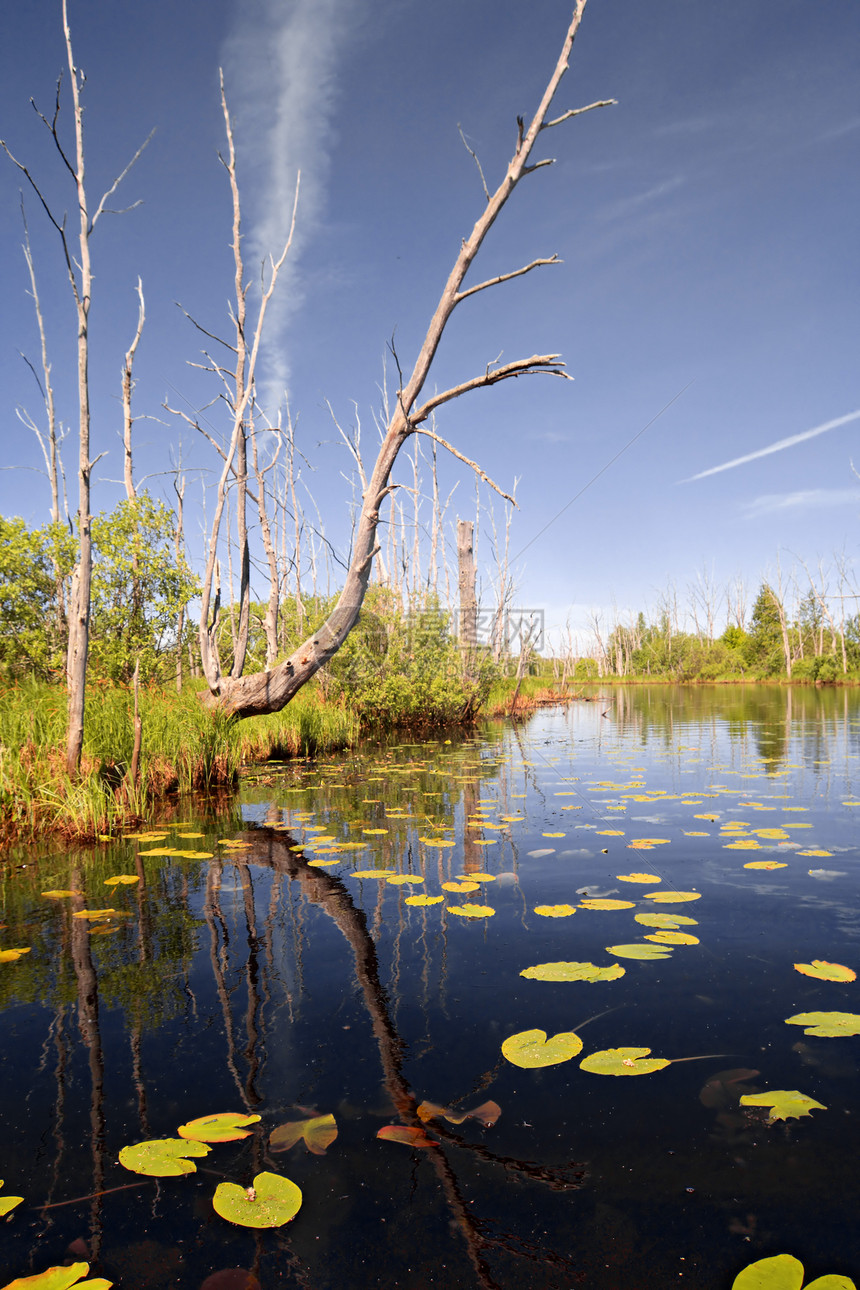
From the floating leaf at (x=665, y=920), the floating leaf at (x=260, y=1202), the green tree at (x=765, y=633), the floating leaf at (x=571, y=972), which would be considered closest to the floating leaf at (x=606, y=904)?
the floating leaf at (x=665, y=920)

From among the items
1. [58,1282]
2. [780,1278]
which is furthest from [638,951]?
[58,1282]

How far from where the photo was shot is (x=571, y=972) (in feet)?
8.61

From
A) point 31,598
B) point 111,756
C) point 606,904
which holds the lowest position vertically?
point 606,904

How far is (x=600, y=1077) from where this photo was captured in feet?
6.40

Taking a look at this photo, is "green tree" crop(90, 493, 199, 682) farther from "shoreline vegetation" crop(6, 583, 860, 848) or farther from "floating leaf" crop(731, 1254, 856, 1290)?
"floating leaf" crop(731, 1254, 856, 1290)

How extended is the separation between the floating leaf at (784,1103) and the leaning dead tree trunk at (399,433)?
537 cm

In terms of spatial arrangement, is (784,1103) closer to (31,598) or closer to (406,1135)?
(406,1135)

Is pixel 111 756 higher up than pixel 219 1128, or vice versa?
pixel 111 756

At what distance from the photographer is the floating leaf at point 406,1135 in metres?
1.66

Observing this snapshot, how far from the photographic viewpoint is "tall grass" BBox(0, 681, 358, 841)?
499cm

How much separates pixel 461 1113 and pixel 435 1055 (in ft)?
0.98

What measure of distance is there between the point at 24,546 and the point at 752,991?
38.7 ft

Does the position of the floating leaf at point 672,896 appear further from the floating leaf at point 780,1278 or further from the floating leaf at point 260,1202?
the floating leaf at point 260,1202

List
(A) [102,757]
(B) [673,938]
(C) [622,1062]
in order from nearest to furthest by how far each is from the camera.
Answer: (C) [622,1062] → (B) [673,938] → (A) [102,757]
